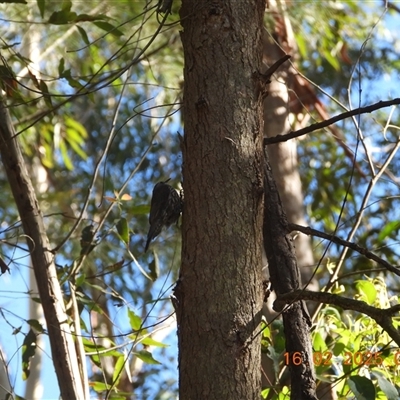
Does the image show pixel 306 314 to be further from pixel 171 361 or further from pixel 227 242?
pixel 171 361

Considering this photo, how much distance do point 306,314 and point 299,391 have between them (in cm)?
14

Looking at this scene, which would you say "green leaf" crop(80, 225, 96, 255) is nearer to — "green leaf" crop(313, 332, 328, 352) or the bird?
the bird

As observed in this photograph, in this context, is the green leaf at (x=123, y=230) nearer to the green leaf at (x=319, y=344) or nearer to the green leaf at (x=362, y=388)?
the green leaf at (x=319, y=344)

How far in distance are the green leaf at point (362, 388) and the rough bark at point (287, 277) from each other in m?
0.11

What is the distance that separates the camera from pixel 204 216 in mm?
1225

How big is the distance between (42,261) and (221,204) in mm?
588

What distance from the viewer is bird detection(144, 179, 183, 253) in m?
1.45

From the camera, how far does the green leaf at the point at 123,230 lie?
6.37 feet

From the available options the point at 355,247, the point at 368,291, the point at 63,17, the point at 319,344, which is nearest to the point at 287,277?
the point at 355,247

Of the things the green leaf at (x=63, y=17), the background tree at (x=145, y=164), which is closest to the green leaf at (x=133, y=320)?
the background tree at (x=145, y=164)

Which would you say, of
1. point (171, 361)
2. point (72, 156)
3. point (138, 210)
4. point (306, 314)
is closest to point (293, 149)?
point (138, 210)

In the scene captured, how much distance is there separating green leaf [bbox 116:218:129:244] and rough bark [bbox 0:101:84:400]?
0.97 ft

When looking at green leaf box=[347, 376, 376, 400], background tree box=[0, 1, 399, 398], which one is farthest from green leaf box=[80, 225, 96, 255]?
green leaf box=[347, 376, 376, 400]

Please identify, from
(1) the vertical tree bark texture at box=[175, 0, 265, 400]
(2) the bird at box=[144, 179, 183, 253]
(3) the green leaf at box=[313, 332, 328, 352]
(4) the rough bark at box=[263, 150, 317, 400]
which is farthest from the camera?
(3) the green leaf at box=[313, 332, 328, 352]
